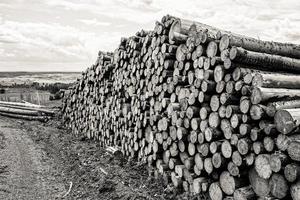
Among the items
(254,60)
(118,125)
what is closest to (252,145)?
(254,60)

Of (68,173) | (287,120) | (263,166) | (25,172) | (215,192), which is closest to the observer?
(287,120)

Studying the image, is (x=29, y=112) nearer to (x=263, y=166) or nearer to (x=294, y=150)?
(x=263, y=166)

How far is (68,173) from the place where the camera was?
9602 mm

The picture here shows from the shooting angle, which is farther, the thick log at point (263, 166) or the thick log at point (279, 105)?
the thick log at point (279, 105)

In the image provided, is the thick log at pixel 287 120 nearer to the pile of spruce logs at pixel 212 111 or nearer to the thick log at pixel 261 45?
the pile of spruce logs at pixel 212 111

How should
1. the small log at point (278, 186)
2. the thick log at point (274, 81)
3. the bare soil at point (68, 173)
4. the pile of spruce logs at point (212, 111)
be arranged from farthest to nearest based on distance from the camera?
the bare soil at point (68, 173) < the thick log at point (274, 81) < the pile of spruce logs at point (212, 111) < the small log at point (278, 186)

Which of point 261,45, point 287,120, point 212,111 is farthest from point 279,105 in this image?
point 261,45

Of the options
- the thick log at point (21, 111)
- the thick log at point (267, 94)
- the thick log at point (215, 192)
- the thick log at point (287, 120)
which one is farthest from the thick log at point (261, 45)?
the thick log at point (21, 111)

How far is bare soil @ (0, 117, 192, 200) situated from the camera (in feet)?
25.9

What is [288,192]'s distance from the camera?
505cm

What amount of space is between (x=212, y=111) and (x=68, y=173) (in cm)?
482

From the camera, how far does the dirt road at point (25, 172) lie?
800 cm

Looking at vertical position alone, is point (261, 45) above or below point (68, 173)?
above

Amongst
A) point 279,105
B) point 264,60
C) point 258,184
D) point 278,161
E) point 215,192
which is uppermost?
point 264,60
